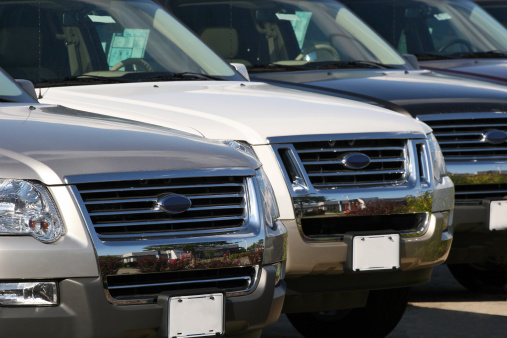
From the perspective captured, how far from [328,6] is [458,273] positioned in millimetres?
2407

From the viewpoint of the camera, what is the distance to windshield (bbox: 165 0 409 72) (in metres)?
8.16

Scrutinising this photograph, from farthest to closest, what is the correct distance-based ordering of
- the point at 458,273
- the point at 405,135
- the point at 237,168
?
the point at 458,273, the point at 405,135, the point at 237,168

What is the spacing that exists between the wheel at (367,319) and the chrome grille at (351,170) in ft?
2.20

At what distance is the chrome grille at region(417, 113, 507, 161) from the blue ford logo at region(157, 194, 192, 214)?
309cm

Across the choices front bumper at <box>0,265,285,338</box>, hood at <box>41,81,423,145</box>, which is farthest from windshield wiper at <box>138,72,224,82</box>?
front bumper at <box>0,265,285,338</box>

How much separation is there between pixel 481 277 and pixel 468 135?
131 centimetres

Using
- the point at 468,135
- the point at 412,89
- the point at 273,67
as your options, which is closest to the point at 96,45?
the point at 273,67

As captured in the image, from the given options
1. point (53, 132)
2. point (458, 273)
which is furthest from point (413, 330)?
point (53, 132)

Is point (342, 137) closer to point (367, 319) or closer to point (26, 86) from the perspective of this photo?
point (367, 319)

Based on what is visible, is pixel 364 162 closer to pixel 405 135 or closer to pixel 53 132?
pixel 405 135

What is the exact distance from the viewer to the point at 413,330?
249 inches

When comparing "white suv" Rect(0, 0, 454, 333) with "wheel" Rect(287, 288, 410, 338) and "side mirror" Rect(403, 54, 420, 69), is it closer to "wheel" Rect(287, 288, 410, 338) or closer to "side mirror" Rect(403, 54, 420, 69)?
"wheel" Rect(287, 288, 410, 338)

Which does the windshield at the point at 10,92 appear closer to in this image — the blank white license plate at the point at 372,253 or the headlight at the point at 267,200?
the headlight at the point at 267,200

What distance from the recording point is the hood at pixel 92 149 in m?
3.68
